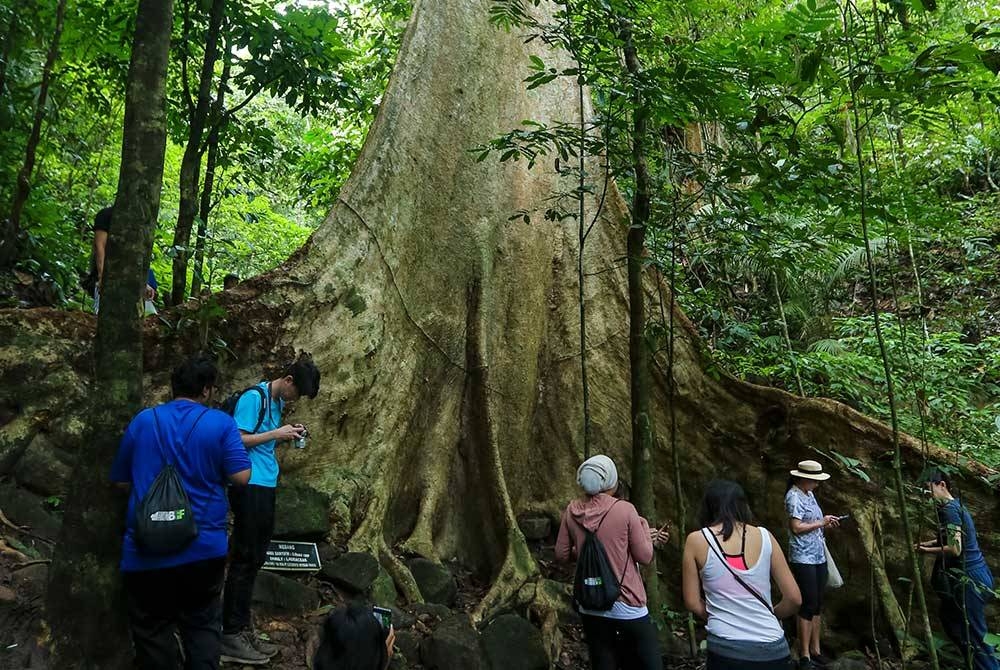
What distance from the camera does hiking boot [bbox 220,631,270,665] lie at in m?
3.89

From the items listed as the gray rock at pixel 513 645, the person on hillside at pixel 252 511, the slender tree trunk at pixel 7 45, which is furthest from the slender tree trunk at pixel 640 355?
the slender tree trunk at pixel 7 45

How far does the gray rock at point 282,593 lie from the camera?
4.53 metres

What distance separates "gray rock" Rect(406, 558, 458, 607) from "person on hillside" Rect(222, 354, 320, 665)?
1461 mm

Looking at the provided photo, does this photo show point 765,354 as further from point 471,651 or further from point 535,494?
point 471,651

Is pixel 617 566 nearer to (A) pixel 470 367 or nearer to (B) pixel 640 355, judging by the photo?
(B) pixel 640 355

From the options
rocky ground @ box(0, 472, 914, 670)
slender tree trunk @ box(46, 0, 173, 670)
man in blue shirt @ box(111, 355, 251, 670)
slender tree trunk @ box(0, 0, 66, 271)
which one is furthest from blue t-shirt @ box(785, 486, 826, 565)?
slender tree trunk @ box(0, 0, 66, 271)

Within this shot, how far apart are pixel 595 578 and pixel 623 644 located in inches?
17.3

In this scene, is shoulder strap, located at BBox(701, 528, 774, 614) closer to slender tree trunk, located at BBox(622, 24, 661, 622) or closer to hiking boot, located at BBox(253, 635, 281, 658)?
slender tree trunk, located at BBox(622, 24, 661, 622)

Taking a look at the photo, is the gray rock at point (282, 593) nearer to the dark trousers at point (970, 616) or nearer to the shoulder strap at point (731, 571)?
the shoulder strap at point (731, 571)

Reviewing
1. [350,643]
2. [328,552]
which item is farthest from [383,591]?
[350,643]

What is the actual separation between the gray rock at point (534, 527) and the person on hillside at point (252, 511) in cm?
280

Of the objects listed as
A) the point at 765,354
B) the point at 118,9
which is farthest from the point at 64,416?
the point at 765,354

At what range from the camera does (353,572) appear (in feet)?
16.0

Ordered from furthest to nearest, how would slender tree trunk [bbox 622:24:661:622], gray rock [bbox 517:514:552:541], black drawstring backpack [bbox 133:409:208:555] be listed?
gray rock [bbox 517:514:552:541] < slender tree trunk [bbox 622:24:661:622] < black drawstring backpack [bbox 133:409:208:555]
